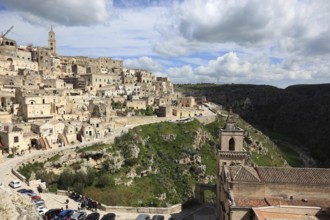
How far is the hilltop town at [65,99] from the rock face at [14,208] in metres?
27.1

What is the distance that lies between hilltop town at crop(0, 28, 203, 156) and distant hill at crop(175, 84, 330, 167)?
173ft

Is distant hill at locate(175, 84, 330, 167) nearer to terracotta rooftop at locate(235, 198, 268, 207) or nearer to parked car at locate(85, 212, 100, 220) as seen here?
terracotta rooftop at locate(235, 198, 268, 207)

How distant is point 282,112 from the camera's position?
14162cm

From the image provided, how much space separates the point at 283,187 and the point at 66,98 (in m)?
46.3

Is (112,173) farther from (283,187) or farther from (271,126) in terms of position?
(271,126)

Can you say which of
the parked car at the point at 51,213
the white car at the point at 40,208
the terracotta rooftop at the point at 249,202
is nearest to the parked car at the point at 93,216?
the parked car at the point at 51,213

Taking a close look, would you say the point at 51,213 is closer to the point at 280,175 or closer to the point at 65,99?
the point at 280,175

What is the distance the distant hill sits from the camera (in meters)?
126

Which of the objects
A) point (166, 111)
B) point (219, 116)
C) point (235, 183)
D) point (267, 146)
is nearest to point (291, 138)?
point (267, 146)

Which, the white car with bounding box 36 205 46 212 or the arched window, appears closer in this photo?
the white car with bounding box 36 205 46 212

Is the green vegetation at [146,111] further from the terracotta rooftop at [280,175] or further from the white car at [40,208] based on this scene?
the terracotta rooftop at [280,175]

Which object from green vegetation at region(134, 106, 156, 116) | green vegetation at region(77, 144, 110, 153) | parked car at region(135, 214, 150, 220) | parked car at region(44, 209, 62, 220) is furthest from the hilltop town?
parked car at region(135, 214, 150, 220)

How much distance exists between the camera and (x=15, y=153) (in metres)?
42.3

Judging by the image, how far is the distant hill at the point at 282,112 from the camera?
126 metres
